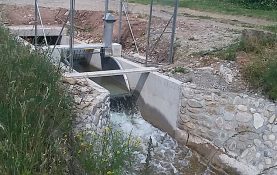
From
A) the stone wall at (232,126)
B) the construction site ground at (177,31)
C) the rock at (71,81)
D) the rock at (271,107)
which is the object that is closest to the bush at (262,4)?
the construction site ground at (177,31)

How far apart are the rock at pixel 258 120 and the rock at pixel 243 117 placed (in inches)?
4.1

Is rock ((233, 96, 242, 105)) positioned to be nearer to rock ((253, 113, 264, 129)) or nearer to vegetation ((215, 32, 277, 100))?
rock ((253, 113, 264, 129))

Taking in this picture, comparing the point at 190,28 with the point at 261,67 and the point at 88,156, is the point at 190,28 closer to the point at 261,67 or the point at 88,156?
the point at 261,67

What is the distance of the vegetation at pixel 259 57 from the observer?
8.12 meters

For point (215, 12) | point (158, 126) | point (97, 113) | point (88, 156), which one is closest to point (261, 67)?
point (158, 126)

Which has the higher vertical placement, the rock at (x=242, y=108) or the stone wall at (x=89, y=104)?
the stone wall at (x=89, y=104)

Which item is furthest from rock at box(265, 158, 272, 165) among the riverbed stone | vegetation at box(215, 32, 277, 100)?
vegetation at box(215, 32, 277, 100)

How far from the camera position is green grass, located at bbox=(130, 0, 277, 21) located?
17.6 meters

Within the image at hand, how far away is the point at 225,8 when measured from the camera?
18828 mm

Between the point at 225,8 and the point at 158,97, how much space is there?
34.1 ft

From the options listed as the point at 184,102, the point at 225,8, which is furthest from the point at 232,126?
the point at 225,8

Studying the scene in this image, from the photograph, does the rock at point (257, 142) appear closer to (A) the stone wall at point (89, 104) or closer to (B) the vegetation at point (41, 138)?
(A) the stone wall at point (89, 104)

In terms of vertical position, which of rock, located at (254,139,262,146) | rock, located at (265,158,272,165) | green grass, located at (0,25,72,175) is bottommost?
rock, located at (265,158,272,165)

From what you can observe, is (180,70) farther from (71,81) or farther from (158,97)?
(71,81)
